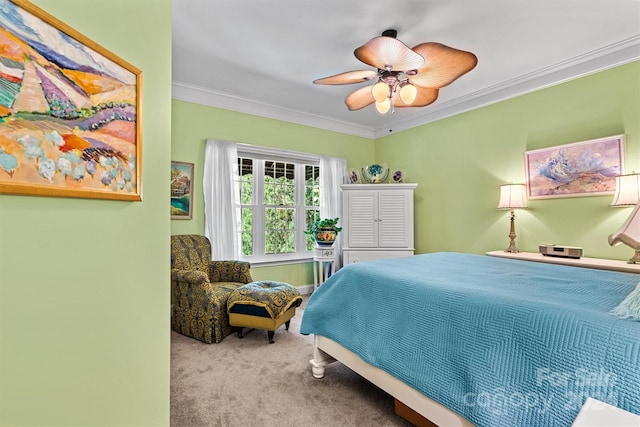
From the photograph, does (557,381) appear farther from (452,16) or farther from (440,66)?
(452,16)

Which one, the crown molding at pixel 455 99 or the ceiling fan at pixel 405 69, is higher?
the crown molding at pixel 455 99

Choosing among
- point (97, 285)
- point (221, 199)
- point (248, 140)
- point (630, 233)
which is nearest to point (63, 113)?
point (97, 285)

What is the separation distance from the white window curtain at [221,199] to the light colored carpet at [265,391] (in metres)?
1.28

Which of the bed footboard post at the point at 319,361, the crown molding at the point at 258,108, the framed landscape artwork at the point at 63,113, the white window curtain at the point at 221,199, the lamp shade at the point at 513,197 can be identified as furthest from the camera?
the white window curtain at the point at 221,199

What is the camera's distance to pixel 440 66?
2.22 meters

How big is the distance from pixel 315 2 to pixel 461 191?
9.35 ft

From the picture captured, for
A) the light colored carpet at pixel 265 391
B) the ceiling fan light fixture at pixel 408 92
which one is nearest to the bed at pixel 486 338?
the light colored carpet at pixel 265 391

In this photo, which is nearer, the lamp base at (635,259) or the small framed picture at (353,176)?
the lamp base at (635,259)

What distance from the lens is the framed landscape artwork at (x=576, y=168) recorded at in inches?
108

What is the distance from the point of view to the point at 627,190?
2.48 metres

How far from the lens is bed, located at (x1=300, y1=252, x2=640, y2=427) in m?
0.98

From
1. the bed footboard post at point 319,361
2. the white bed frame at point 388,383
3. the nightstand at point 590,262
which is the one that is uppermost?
A: the nightstand at point 590,262

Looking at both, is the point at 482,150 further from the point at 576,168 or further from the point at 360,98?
the point at 360,98

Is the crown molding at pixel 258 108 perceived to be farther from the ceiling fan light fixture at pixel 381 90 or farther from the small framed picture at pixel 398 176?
the ceiling fan light fixture at pixel 381 90
